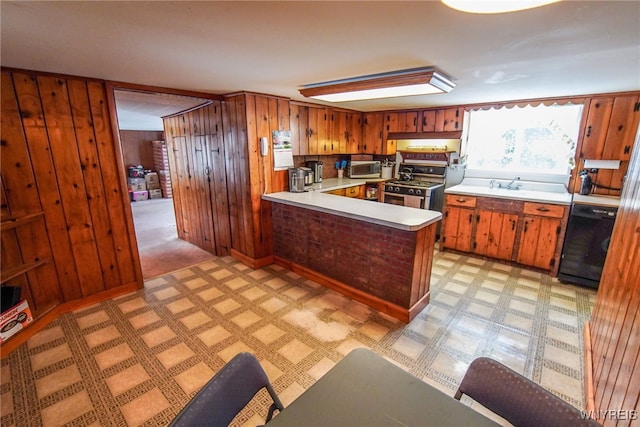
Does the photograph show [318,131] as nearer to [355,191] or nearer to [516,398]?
[355,191]

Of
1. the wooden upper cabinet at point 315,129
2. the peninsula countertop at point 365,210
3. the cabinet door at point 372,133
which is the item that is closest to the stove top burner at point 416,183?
the cabinet door at point 372,133

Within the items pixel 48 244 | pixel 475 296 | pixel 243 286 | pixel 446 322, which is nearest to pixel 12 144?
pixel 48 244

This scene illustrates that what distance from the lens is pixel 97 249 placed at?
9.41 ft

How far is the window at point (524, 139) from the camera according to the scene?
371cm

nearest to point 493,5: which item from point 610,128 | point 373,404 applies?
point 373,404

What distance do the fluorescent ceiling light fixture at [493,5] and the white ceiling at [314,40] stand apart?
0.27ft

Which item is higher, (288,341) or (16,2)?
(16,2)

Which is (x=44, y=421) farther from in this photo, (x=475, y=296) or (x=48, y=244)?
(x=475, y=296)

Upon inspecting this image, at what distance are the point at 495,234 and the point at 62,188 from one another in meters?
4.88

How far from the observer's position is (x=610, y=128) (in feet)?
10.6

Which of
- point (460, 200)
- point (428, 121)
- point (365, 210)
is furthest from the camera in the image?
point (428, 121)

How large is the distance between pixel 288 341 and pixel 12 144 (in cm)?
276

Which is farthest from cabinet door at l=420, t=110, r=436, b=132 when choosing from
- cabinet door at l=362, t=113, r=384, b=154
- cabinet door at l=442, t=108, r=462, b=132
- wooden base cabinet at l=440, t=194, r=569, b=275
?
wooden base cabinet at l=440, t=194, r=569, b=275

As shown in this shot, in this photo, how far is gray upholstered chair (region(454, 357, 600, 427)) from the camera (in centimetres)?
89
